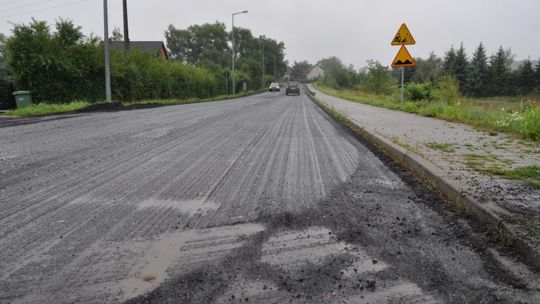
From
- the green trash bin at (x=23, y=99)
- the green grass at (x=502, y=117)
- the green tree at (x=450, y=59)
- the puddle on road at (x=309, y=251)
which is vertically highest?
the green tree at (x=450, y=59)

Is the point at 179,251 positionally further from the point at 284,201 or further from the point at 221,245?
the point at 284,201

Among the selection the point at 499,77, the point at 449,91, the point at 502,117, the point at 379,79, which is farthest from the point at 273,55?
the point at 502,117

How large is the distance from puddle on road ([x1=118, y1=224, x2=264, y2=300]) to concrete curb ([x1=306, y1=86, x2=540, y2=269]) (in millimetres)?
1928

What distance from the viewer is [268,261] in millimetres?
2578

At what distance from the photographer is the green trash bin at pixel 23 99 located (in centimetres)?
1688

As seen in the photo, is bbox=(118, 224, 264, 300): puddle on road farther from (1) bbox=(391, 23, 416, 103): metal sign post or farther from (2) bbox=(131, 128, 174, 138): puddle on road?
(1) bbox=(391, 23, 416, 103): metal sign post

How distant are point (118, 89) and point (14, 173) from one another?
20.1 meters

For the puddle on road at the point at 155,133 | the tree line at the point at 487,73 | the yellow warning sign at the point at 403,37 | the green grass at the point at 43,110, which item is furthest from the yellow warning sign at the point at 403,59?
the tree line at the point at 487,73

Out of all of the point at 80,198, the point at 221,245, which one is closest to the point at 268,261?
the point at 221,245

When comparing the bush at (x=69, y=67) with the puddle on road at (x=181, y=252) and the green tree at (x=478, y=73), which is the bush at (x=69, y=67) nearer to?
the puddle on road at (x=181, y=252)

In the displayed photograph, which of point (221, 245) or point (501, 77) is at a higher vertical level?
point (501, 77)

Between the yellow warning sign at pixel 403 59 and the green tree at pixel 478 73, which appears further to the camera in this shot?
the green tree at pixel 478 73

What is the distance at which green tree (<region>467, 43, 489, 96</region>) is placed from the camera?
62500 mm

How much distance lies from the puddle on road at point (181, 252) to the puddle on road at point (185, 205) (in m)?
0.55
